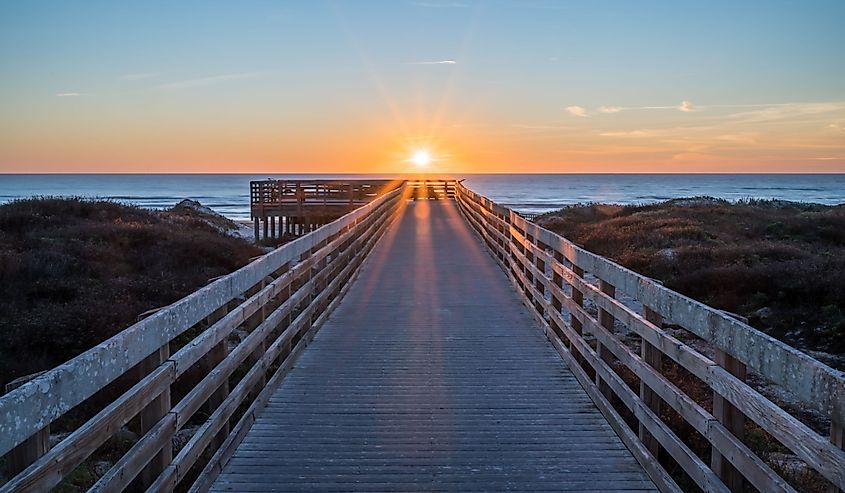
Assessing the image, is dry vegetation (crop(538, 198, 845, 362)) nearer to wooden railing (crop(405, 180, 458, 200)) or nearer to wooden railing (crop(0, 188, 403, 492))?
wooden railing (crop(0, 188, 403, 492))

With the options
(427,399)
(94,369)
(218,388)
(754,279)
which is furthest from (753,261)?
(94,369)

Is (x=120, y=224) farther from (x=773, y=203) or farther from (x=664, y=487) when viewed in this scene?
(x=773, y=203)

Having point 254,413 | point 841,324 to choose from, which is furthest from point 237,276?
point 841,324

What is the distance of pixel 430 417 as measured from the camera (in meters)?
5.59

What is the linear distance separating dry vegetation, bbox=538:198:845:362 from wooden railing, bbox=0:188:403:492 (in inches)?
344

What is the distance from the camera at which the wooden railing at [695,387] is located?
274 cm

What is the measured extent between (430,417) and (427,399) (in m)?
0.44

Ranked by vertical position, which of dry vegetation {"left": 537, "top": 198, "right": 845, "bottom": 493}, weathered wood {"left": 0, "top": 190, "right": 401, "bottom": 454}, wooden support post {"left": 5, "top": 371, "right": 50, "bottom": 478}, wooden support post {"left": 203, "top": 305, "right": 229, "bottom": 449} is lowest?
dry vegetation {"left": 537, "top": 198, "right": 845, "bottom": 493}

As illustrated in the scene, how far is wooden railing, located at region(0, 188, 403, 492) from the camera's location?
2469 millimetres

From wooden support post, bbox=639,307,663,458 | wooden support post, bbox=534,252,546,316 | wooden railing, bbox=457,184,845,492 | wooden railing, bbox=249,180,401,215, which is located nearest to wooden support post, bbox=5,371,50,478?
wooden railing, bbox=457,184,845,492

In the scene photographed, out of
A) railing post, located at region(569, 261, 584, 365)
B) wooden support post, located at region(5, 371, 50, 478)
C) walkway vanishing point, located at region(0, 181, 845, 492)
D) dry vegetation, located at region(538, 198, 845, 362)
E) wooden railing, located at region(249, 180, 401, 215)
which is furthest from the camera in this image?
wooden railing, located at region(249, 180, 401, 215)

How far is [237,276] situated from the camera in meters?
5.04

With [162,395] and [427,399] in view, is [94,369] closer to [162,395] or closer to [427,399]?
[162,395]

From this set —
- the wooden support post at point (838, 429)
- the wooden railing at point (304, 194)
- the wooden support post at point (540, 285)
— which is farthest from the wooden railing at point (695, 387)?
the wooden railing at point (304, 194)
